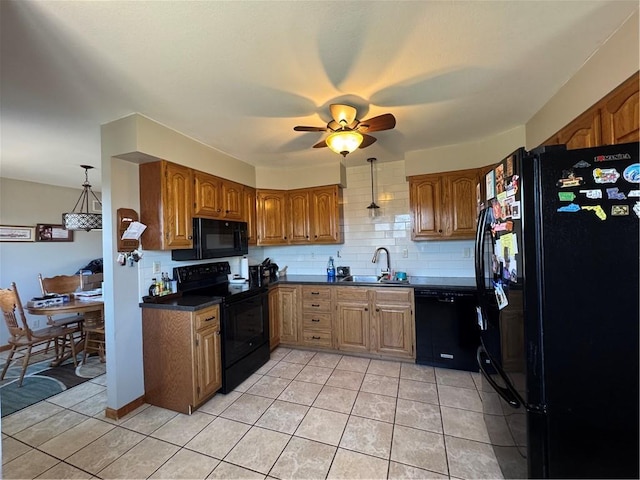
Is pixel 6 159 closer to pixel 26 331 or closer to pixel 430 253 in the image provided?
pixel 26 331

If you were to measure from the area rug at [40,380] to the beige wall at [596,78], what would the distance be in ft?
16.0

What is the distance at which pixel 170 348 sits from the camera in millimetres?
2340

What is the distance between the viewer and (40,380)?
9.59 feet

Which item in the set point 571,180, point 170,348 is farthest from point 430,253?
point 170,348

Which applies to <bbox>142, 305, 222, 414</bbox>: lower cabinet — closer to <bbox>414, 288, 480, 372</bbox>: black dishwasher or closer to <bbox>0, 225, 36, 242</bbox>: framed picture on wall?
<bbox>414, 288, 480, 372</bbox>: black dishwasher

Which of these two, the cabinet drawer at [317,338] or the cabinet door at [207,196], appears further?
the cabinet drawer at [317,338]

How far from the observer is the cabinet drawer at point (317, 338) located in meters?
3.45

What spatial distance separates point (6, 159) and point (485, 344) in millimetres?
5220

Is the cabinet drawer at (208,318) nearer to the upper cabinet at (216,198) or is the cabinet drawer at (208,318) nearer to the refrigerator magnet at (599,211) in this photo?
the upper cabinet at (216,198)

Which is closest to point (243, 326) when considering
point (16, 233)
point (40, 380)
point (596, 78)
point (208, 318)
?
point (208, 318)

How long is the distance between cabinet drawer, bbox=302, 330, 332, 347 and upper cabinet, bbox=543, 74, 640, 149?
2.92 m

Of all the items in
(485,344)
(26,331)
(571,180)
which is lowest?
(26,331)

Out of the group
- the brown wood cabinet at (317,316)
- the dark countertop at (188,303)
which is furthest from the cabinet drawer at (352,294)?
the dark countertop at (188,303)

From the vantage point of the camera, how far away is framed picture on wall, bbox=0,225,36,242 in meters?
3.96
